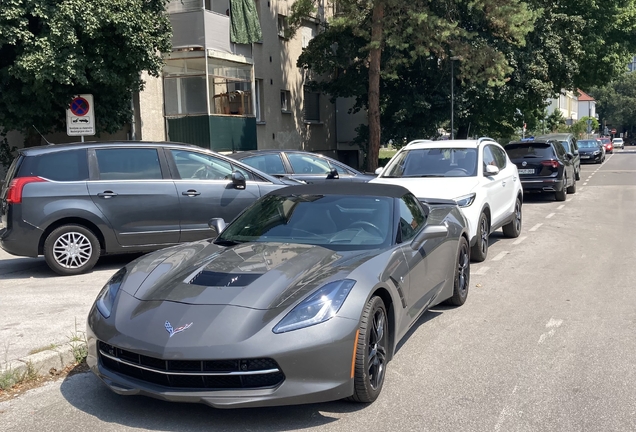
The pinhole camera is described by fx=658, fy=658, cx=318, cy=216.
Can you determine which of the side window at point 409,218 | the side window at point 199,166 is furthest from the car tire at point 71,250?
the side window at point 409,218

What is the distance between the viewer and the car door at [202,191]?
9148 mm

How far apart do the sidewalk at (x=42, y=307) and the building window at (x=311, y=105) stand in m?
21.5

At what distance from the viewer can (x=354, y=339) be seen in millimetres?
3965

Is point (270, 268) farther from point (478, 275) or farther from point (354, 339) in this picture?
point (478, 275)

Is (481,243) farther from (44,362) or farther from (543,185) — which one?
(543,185)

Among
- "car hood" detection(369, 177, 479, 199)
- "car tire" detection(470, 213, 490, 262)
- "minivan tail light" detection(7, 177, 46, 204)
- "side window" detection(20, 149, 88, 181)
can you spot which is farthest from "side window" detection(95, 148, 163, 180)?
"car tire" detection(470, 213, 490, 262)

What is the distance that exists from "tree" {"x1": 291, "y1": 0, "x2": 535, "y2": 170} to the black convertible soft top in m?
16.1

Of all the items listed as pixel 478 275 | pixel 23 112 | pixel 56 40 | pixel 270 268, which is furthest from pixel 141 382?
pixel 23 112

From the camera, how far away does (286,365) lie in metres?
3.73

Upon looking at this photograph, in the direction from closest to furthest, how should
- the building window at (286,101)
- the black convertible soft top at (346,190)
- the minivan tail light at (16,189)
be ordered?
the black convertible soft top at (346,190) → the minivan tail light at (16,189) → the building window at (286,101)

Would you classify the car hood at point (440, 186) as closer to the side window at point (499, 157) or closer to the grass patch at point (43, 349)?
the side window at point (499, 157)

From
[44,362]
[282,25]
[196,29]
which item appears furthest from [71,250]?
[282,25]

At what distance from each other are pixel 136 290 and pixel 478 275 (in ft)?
17.0

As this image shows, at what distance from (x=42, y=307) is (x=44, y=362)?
1.98 m
